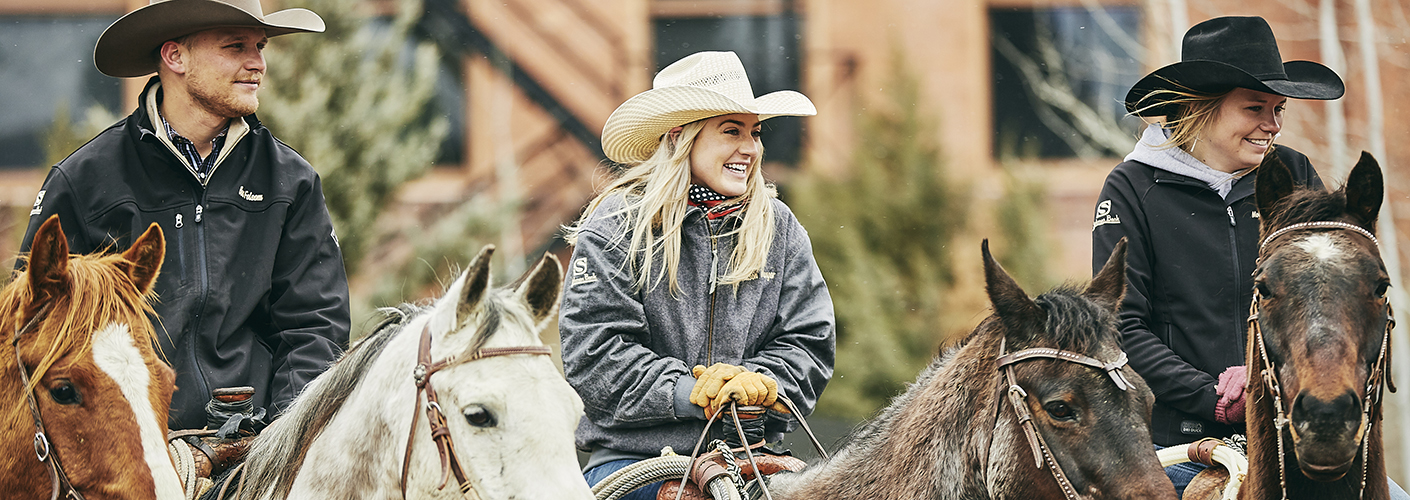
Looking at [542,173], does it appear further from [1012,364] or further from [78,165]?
[1012,364]

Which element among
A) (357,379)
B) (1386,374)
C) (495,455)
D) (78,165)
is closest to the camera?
(495,455)

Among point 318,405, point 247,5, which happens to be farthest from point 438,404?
point 247,5

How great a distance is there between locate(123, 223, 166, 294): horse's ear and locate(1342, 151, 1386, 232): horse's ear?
311cm

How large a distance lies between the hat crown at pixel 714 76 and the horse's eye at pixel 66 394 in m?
1.99

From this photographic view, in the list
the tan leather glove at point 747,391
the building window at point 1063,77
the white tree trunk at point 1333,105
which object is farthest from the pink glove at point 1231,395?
the building window at point 1063,77

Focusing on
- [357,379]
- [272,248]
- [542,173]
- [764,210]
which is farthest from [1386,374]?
[542,173]

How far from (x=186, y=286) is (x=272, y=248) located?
0.29 m

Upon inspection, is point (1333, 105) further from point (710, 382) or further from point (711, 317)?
point (710, 382)

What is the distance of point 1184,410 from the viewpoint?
3.81 meters

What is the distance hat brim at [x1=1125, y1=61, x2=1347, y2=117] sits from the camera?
3918 mm

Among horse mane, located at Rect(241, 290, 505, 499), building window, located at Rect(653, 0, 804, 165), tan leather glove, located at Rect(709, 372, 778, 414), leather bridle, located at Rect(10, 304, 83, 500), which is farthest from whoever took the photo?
building window, located at Rect(653, 0, 804, 165)

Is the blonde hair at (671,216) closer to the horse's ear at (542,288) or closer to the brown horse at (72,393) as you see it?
the horse's ear at (542,288)

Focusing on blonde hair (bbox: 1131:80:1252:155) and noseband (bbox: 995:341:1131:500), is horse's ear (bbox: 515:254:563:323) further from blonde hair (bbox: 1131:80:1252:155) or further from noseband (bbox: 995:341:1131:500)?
blonde hair (bbox: 1131:80:1252:155)

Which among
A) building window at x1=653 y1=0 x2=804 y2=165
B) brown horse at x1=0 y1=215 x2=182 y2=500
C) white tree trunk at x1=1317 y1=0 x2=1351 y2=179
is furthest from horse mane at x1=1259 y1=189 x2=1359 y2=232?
building window at x1=653 y1=0 x2=804 y2=165
